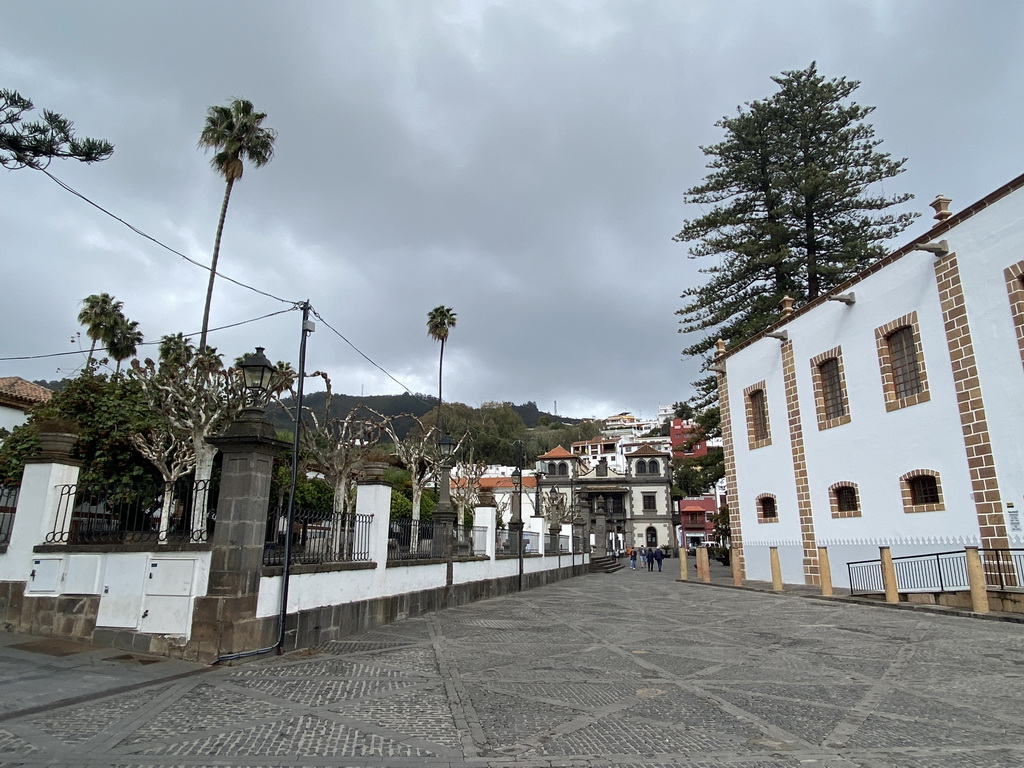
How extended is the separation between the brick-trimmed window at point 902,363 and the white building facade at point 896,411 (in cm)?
4

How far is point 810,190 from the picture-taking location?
2611cm

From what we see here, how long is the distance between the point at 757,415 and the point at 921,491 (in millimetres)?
7432

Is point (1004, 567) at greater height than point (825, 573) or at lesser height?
greater

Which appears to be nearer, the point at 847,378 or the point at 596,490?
→ the point at 847,378

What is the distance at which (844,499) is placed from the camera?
18.4 m

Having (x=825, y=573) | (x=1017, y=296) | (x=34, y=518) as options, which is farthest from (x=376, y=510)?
(x=1017, y=296)

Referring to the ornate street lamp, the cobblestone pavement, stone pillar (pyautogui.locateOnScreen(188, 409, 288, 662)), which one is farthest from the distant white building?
the cobblestone pavement

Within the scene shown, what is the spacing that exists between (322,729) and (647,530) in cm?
6164

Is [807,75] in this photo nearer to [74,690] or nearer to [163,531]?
[163,531]

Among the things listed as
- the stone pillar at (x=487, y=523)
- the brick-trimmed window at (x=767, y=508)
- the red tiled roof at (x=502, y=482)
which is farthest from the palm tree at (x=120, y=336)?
the red tiled roof at (x=502, y=482)

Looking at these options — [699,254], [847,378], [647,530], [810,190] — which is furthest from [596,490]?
[847,378]

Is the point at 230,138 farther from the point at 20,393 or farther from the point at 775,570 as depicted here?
the point at 775,570

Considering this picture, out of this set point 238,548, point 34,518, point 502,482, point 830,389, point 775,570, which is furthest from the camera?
point 502,482

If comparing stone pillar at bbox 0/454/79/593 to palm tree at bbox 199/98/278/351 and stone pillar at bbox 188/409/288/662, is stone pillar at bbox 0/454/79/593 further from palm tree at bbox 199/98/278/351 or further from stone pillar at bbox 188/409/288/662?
palm tree at bbox 199/98/278/351
